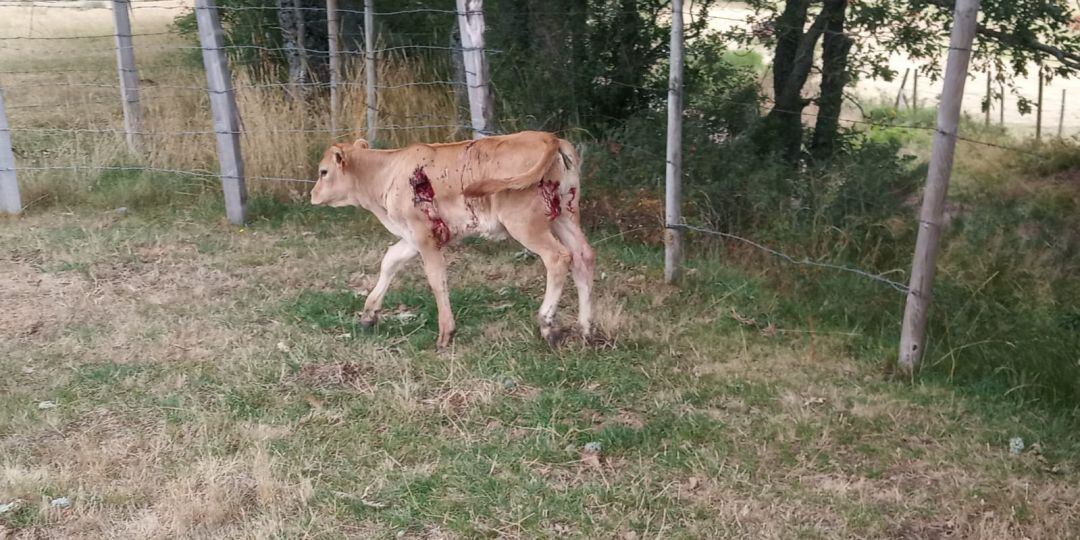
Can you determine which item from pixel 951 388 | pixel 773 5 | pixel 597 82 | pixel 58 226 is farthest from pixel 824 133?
pixel 58 226

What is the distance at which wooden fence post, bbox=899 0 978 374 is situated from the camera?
16.7 ft

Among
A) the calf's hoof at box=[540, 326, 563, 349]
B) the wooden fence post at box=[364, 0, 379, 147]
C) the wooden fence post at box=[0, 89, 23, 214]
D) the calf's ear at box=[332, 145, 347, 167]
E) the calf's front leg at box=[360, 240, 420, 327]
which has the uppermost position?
the wooden fence post at box=[364, 0, 379, 147]

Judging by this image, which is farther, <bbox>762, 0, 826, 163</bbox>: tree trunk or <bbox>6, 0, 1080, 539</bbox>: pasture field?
<bbox>762, 0, 826, 163</bbox>: tree trunk

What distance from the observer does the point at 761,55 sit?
980 centimetres

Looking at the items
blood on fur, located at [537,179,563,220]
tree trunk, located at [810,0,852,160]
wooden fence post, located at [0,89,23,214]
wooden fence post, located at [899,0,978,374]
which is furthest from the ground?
tree trunk, located at [810,0,852,160]

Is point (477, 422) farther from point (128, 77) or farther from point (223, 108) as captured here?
point (128, 77)

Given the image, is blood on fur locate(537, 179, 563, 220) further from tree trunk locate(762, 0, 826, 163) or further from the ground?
tree trunk locate(762, 0, 826, 163)

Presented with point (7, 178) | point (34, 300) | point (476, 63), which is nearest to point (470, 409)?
point (476, 63)

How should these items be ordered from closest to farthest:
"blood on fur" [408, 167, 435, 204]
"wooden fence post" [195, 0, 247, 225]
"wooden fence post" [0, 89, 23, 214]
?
"blood on fur" [408, 167, 435, 204] → "wooden fence post" [195, 0, 247, 225] → "wooden fence post" [0, 89, 23, 214]

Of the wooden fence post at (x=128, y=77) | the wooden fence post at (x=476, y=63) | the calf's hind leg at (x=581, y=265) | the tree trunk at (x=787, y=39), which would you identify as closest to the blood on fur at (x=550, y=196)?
the calf's hind leg at (x=581, y=265)

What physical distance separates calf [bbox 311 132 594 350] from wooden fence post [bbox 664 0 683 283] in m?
1.01

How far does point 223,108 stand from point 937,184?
6.01m

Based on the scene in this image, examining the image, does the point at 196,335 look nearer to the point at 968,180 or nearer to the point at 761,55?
the point at 761,55

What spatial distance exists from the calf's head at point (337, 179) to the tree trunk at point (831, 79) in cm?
436
